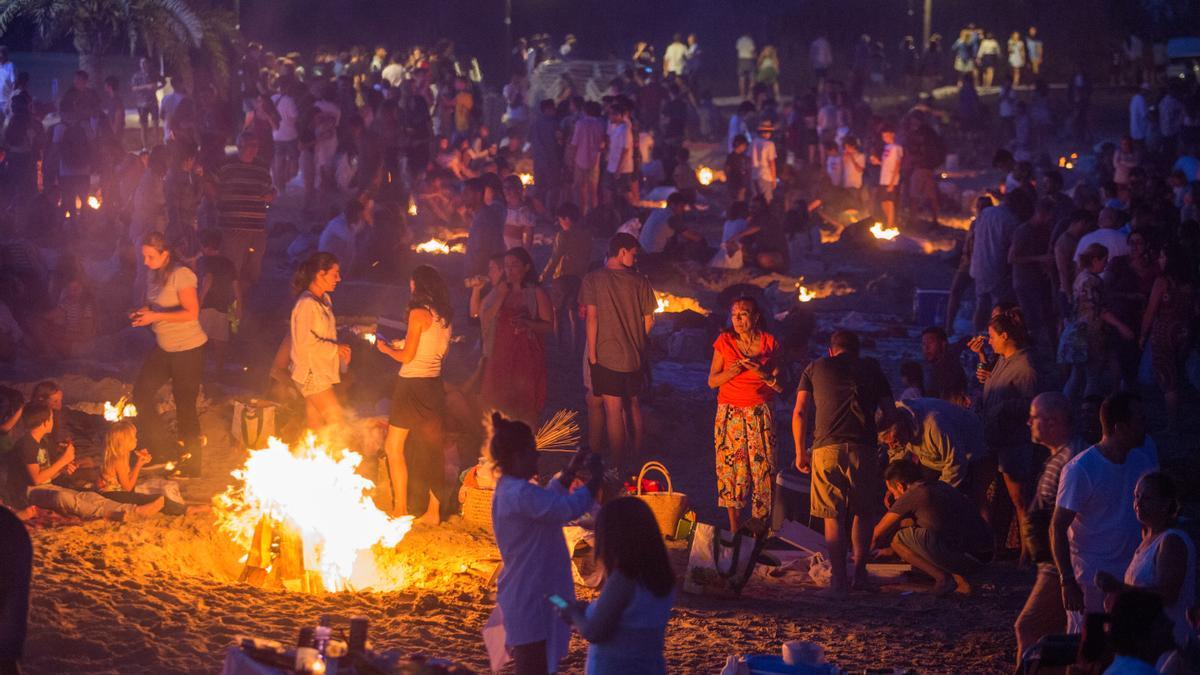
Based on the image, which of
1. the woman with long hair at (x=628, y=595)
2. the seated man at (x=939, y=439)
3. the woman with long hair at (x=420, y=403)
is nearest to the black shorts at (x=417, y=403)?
the woman with long hair at (x=420, y=403)

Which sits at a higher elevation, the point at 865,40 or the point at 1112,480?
the point at 865,40

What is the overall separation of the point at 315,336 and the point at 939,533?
160 inches

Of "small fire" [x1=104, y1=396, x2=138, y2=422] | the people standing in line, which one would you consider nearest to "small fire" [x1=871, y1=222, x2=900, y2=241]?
"small fire" [x1=104, y1=396, x2=138, y2=422]

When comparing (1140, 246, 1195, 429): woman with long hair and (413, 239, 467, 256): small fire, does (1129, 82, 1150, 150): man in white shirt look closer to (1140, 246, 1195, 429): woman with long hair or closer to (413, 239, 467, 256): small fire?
(413, 239, 467, 256): small fire

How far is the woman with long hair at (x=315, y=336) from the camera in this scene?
8.80 metres

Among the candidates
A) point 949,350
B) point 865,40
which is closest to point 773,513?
point 949,350

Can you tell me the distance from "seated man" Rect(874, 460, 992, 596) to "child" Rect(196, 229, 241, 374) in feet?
19.6

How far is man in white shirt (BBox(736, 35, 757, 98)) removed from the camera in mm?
34969

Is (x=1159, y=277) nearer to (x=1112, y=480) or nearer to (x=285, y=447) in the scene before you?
(x=1112, y=480)

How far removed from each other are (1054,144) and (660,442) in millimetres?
20830

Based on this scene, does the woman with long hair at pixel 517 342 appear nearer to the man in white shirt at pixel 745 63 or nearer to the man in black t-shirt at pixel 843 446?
the man in black t-shirt at pixel 843 446

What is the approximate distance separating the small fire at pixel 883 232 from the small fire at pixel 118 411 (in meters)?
11.5

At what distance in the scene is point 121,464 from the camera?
352 inches

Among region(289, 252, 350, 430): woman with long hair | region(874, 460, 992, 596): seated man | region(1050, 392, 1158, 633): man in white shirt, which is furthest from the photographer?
region(289, 252, 350, 430): woman with long hair
